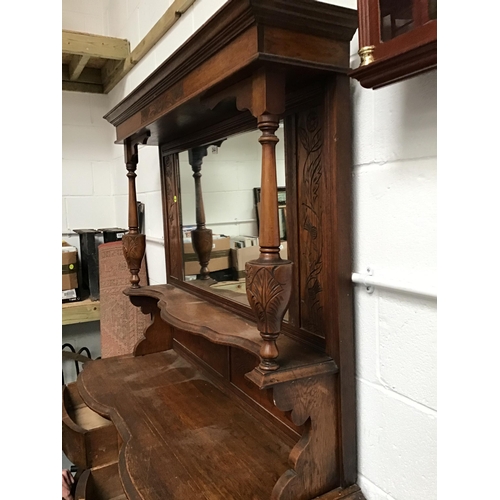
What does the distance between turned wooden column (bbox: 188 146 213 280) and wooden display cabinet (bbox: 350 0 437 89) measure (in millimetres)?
809

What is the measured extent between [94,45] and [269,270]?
78.1 inches

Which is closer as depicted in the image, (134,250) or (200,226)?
(200,226)

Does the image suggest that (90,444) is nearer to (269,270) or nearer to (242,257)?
(242,257)

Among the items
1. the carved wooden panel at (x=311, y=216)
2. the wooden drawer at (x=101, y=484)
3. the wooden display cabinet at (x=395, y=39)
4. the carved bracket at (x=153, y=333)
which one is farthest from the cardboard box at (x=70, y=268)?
the wooden display cabinet at (x=395, y=39)

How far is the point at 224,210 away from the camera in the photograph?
1.31 meters

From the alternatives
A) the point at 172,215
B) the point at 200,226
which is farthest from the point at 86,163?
the point at 200,226

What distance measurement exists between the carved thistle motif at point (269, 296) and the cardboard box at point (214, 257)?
20.0 inches

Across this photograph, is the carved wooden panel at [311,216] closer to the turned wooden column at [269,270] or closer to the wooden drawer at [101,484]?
the turned wooden column at [269,270]

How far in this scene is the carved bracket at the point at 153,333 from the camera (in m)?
1.73

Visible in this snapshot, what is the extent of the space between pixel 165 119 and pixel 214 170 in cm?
21

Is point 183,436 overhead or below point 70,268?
below
